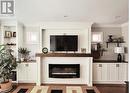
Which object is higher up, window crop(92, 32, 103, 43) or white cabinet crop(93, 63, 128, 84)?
window crop(92, 32, 103, 43)

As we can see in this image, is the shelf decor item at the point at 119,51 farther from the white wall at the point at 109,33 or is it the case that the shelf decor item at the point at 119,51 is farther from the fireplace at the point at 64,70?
the fireplace at the point at 64,70

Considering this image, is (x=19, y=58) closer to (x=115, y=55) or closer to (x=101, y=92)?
(x=101, y=92)

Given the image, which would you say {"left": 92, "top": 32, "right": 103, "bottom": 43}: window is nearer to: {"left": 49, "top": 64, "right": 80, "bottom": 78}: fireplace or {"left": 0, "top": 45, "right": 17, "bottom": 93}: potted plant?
{"left": 49, "top": 64, "right": 80, "bottom": 78}: fireplace

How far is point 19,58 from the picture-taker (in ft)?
19.5

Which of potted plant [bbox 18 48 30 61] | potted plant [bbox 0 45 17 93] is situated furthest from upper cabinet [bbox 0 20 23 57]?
potted plant [bbox 0 45 17 93]

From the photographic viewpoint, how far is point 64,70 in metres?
5.90

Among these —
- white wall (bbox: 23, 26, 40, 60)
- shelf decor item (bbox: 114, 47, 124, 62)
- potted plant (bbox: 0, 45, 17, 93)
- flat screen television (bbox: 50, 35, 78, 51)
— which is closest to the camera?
potted plant (bbox: 0, 45, 17, 93)

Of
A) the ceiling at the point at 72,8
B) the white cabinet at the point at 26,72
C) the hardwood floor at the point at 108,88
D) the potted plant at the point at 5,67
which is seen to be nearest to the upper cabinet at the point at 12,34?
the white cabinet at the point at 26,72

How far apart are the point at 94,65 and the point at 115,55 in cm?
110

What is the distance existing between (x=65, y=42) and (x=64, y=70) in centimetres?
105

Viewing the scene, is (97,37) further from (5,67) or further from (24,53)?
(5,67)

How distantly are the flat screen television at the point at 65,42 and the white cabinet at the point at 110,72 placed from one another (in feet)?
3.45

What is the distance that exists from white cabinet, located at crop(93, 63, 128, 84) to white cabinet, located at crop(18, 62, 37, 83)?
223 cm

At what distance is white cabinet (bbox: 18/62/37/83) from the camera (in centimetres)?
572
